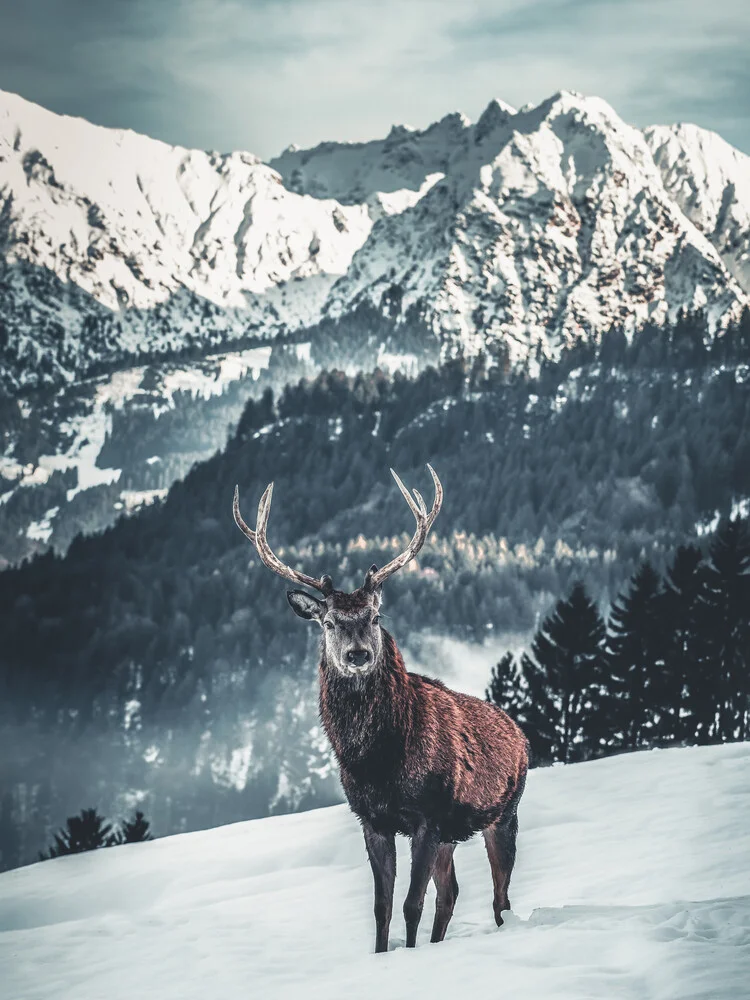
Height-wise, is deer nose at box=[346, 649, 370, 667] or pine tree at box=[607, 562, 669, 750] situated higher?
deer nose at box=[346, 649, 370, 667]

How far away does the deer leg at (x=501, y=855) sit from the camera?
14.7m

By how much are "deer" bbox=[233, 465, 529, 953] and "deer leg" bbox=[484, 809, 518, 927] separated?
0.01 meters

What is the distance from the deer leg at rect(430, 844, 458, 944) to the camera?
1388 centimetres

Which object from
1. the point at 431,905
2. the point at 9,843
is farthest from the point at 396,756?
the point at 9,843

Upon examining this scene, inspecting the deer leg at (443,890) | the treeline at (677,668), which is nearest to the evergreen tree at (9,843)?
the treeline at (677,668)

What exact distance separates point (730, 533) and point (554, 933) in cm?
4343

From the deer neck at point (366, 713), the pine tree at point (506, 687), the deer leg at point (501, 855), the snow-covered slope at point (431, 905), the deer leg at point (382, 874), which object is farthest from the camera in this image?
the pine tree at point (506, 687)

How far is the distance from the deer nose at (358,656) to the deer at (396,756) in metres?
0.01

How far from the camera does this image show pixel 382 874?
13.4 meters

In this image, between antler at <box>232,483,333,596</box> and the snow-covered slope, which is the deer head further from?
the snow-covered slope

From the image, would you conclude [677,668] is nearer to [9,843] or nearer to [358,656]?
[358,656]

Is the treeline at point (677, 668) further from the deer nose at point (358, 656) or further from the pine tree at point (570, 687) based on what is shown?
the deer nose at point (358, 656)

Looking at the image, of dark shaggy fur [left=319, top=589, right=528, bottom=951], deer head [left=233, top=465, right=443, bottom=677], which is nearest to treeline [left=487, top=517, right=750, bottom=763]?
dark shaggy fur [left=319, top=589, right=528, bottom=951]

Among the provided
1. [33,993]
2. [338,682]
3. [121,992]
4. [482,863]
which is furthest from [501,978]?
[482,863]
